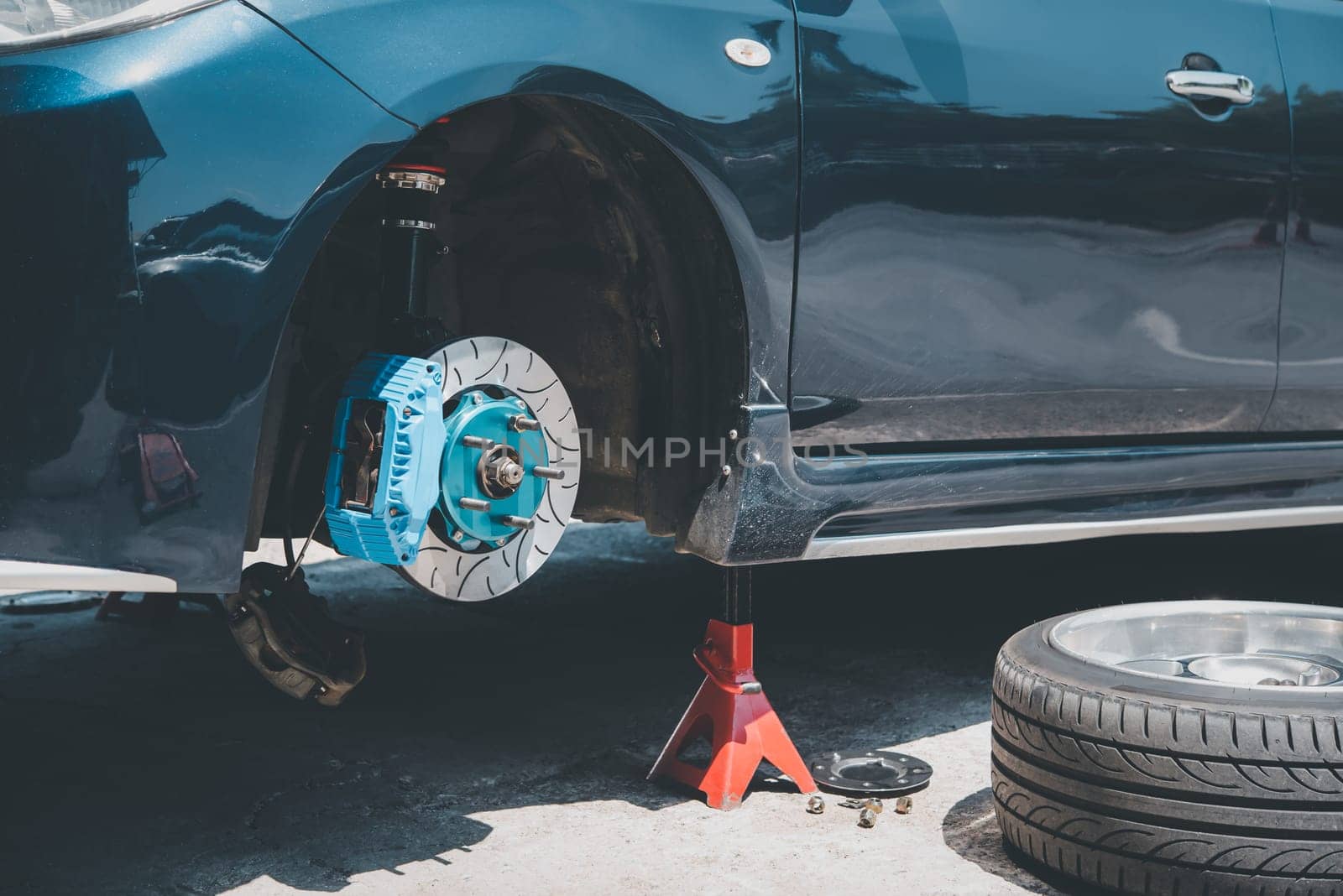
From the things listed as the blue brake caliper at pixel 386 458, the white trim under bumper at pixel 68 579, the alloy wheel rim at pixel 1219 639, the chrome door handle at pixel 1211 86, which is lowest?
the alloy wheel rim at pixel 1219 639

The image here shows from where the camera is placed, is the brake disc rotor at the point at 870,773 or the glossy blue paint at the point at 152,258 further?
the brake disc rotor at the point at 870,773

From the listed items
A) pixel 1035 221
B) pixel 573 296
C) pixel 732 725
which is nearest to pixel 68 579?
pixel 573 296

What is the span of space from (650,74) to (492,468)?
0.55 meters

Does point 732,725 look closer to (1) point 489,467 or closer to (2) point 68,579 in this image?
(1) point 489,467

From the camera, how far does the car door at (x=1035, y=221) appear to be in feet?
6.51

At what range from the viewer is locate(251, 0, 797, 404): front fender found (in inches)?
62.5

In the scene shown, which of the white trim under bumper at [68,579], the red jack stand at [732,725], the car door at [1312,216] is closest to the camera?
the white trim under bumper at [68,579]

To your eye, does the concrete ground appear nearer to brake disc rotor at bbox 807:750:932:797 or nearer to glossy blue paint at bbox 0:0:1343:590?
brake disc rotor at bbox 807:750:932:797

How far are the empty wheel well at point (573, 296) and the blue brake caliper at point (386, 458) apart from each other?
0.32 feet

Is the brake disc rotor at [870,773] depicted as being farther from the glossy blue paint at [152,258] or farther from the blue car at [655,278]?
the glossy blue paint at [152,258]

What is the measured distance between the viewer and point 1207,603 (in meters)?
2.13

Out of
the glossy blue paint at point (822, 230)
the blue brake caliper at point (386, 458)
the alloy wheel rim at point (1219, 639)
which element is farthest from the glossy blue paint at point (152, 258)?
the alloy wheel rim at point (1219, 639)

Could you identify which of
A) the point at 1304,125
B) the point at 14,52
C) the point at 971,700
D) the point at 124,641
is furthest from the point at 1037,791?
the point at 124,641

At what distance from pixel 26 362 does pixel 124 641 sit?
1.73m
